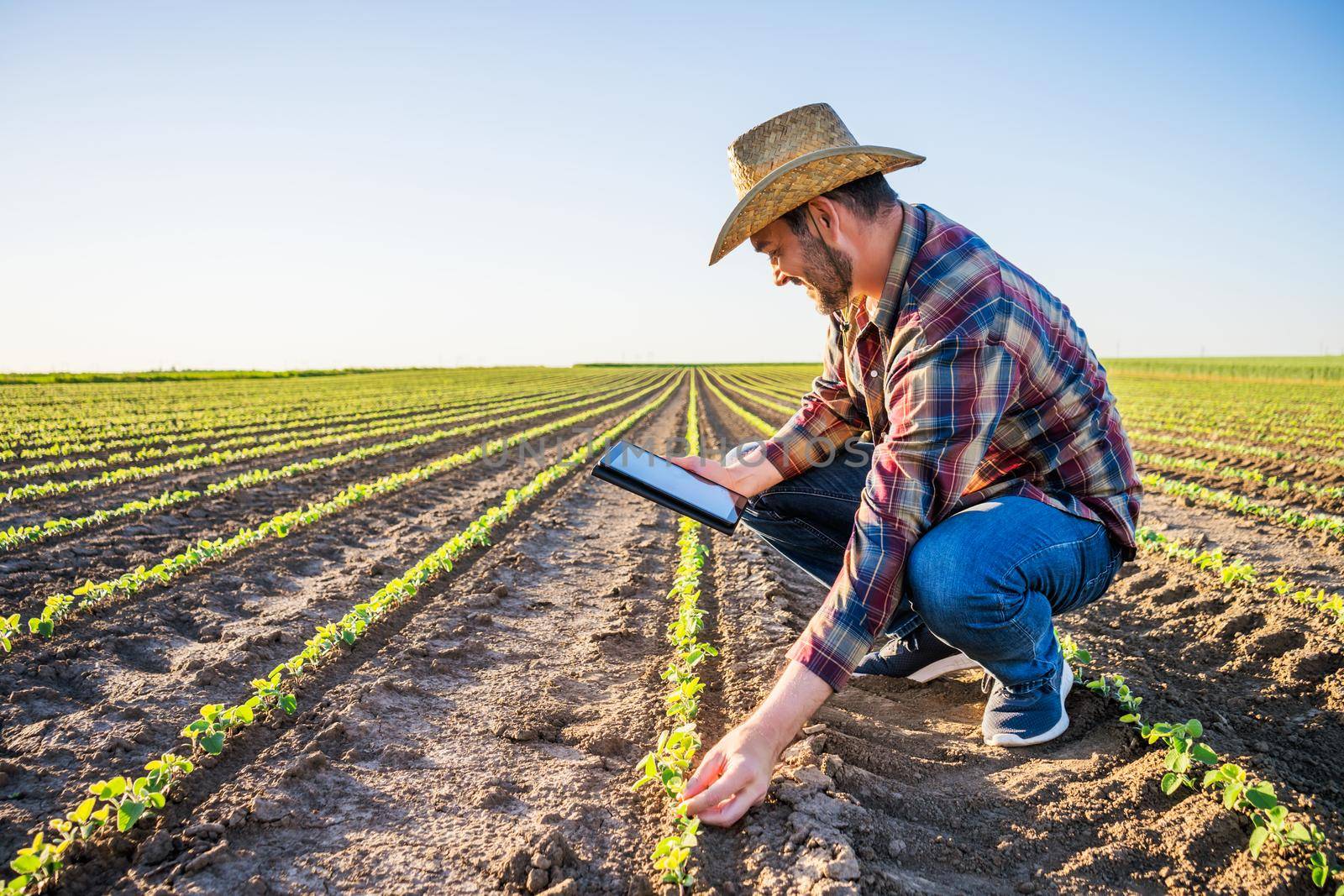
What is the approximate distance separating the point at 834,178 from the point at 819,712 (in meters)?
1.93

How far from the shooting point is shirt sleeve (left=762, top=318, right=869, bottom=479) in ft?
10.1

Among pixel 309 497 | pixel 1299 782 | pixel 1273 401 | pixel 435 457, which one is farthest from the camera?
pixel 1273 401

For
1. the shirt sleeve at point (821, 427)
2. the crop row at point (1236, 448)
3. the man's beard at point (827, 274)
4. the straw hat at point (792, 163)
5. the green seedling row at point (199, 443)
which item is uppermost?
the straw hat at point (792, 163)

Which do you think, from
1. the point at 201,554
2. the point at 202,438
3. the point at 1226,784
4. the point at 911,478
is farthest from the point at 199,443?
the point at 1226,784

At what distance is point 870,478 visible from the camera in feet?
6.99

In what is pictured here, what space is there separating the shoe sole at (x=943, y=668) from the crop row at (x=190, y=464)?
8.26 m

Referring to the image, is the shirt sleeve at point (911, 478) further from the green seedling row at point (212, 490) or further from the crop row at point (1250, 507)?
the green seedling row at point (212, 490)

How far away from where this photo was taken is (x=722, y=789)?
6.37 feet

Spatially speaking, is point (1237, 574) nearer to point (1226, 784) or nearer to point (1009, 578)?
point (1226, 784)

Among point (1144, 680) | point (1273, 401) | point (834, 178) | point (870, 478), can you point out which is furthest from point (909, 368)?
point (1273, 401)

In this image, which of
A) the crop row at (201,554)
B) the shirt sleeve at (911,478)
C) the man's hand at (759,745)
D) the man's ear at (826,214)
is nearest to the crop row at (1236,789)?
the shirt sleeve at (911,478)

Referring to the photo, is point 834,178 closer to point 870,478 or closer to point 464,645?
point 870,478

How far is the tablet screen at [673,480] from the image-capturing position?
107 inches

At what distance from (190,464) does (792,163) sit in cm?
965
